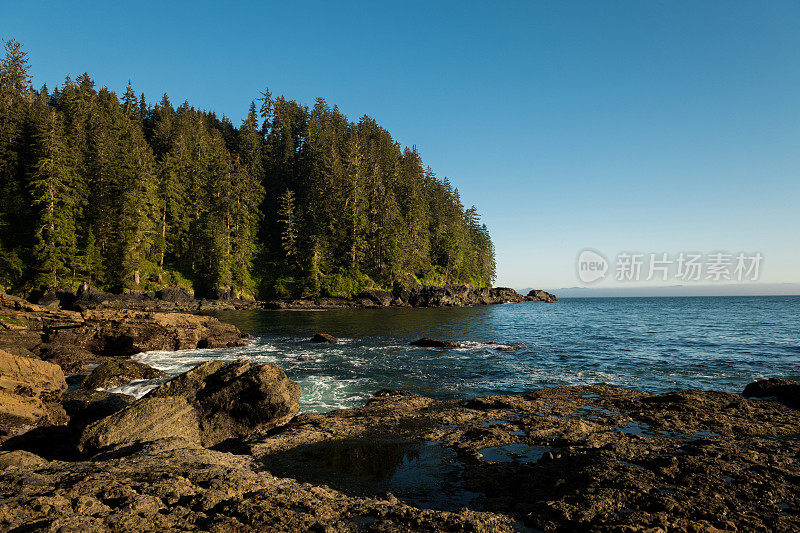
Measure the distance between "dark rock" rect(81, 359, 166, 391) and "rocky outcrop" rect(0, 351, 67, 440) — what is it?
48.1 inches

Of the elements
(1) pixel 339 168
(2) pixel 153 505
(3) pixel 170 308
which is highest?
(1) pixel 339 168

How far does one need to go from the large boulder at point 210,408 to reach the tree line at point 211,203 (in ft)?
173

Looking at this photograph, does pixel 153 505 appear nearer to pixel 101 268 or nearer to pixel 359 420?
pixel 359 420

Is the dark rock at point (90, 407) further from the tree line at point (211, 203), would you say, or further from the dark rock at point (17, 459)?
the tree line at point (211, 203)

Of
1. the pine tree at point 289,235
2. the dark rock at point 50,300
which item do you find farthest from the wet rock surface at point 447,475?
the pine tree at point 289,235

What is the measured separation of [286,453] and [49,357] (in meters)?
19.5

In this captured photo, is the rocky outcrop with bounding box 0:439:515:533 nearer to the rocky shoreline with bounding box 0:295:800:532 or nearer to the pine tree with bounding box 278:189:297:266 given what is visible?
the rocky shoreline with bounding box 0:295:800:532

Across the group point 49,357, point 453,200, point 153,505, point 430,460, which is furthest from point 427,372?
point 453,200

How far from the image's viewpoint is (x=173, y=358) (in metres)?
24.0

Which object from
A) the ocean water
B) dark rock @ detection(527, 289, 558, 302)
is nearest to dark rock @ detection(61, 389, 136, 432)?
the ocean water

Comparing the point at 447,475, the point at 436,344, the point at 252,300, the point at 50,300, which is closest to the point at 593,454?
the point at 447,475

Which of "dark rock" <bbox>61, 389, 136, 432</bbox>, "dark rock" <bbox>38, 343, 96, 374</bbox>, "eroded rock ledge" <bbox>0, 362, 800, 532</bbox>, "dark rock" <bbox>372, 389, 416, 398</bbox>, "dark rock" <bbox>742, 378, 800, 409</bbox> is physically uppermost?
"dark rock" <bbox>742, 378, 800, 409</bbox>

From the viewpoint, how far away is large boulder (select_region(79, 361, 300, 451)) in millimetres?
9711

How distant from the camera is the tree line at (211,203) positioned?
52156 mm
